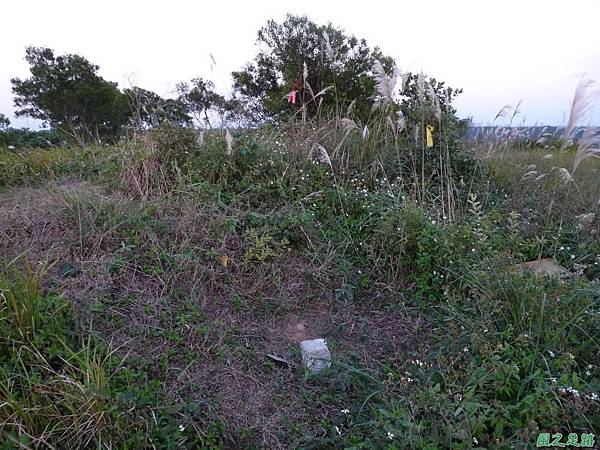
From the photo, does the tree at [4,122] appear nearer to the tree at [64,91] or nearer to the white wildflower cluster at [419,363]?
the tree at [64,91]

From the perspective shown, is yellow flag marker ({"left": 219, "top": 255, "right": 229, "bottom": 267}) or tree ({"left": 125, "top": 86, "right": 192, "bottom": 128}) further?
tree ({"left": 125, "top": 86, "right": 192, "bottom": 128})

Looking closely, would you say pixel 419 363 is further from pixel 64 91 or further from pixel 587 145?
pixel 64 91

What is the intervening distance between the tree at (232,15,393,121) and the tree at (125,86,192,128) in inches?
68.4

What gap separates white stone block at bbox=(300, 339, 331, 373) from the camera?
2213mm

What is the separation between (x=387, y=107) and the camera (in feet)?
13.6

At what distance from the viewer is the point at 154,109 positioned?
14.3 ft

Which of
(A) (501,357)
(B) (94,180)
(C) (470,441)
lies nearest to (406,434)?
(C) (470,441)

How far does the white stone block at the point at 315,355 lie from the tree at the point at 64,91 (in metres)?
11.6

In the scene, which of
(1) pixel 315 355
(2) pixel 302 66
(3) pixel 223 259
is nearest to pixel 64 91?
(2) pixel 302 66

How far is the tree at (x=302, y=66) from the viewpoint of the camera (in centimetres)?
626

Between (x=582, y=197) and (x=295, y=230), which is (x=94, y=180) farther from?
(x=582, y=197)

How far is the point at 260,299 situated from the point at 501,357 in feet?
4.66

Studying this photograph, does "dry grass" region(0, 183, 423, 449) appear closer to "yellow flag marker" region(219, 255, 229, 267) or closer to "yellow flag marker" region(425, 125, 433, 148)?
"yellow flag marker" region(219, 255, 229, 267)

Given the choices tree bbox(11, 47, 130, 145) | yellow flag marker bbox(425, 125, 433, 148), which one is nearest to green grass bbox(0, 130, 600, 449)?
yellow flag marker bbox(425, 125, 433, 148)
